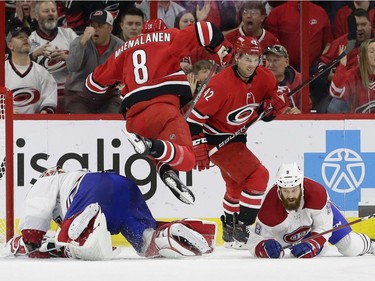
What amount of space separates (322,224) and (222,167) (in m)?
1.25

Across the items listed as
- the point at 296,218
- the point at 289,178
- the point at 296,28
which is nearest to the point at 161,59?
the point at 289,178

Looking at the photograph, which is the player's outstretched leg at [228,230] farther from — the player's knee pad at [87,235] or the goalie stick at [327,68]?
the player's knee pad at [87,235]

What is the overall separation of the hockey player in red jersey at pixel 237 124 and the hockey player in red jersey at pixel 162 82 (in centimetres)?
36

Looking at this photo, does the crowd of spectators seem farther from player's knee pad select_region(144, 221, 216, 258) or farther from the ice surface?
the ice surface

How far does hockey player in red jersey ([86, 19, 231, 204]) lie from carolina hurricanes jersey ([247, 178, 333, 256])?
0.51 metres

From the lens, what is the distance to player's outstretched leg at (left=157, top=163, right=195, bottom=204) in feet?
20.3

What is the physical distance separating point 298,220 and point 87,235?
1.15 meters

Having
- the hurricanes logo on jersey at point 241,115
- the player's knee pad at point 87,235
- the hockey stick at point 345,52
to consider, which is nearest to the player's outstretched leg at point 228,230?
the hurricanes logo on jersey at point 241,115

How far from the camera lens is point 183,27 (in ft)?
26.0

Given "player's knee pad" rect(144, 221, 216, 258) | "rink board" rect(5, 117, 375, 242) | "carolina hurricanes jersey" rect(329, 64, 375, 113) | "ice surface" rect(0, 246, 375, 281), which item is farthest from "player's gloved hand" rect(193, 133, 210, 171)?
"ice surface" rect(0, 246, 375, 281)

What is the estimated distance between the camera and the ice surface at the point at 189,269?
470 cm

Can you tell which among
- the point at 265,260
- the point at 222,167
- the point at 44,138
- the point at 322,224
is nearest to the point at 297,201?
the point at 322,224

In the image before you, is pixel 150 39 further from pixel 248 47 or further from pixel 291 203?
pixel 291 203

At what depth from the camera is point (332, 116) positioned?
7.61m
